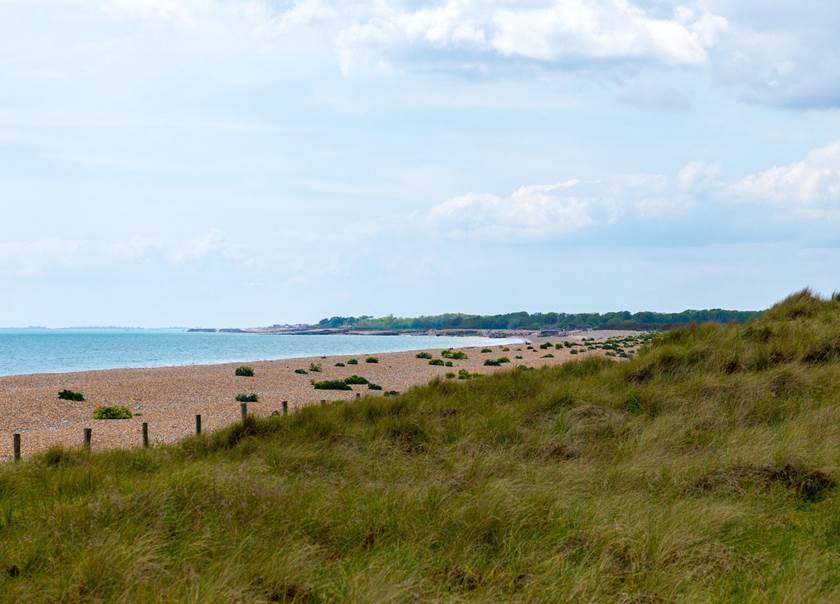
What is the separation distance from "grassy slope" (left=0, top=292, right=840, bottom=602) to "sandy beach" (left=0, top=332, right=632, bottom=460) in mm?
4821

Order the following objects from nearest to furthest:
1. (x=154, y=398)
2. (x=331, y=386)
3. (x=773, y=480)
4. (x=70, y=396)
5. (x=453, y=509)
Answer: (x=453, y=509) < (x=773, y=480) < (x=70, y=396) < (x=154, y=398) < (x=331, y=386)

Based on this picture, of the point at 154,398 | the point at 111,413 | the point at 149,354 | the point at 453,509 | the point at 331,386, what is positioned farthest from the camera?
the point at 149,354

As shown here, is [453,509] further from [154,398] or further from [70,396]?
[70,396]

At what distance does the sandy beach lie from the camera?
19484 mm

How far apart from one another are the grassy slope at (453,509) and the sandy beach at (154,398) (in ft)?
15.8

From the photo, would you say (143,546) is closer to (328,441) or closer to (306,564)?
(306,564)

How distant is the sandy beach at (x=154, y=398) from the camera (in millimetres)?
19484

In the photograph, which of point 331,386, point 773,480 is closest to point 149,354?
point 331,386

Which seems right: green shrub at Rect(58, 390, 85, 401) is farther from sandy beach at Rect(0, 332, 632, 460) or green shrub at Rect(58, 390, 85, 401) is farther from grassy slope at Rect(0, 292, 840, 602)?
grassy slope at Rect(0, 292, 840, 602)

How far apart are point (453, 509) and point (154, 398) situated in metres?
24.3

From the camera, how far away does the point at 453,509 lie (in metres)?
7.73

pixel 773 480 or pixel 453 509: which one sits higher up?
pixel 453 509

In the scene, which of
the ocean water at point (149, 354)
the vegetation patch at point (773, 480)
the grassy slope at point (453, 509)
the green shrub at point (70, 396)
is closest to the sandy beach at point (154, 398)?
the green shrub at point (70, 396)

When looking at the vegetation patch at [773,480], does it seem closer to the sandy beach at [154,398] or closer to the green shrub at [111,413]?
the sandy beach at [154,398]
